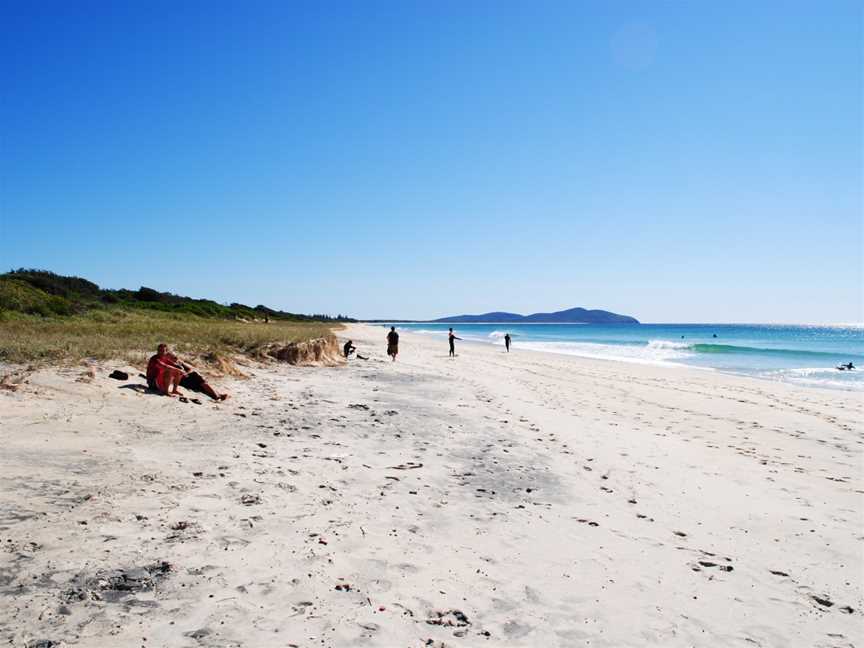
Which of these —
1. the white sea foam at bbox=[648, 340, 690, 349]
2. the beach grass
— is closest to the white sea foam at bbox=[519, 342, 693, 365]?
the white sea foam at bbox=[648, 340, 690, 349]

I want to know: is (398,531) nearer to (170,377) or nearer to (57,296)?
(170,377)

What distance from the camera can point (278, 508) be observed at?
17.4 ft

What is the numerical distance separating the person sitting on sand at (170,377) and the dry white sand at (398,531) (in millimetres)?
465

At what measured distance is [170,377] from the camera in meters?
9.89

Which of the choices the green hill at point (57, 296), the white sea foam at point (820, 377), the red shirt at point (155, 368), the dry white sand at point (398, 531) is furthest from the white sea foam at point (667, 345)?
the red shirt at point (155, 368)

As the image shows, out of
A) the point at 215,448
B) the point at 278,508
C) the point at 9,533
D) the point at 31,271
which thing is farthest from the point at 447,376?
the point at 31,271

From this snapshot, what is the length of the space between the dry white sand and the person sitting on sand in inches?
18.3

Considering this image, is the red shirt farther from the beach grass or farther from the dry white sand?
the beach grass

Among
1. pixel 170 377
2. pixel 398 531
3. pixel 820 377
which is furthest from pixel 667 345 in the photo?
pixel 398 531

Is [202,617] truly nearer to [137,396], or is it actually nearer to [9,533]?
[9,533]

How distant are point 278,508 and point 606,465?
4.86 metres

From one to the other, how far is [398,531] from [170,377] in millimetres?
6794

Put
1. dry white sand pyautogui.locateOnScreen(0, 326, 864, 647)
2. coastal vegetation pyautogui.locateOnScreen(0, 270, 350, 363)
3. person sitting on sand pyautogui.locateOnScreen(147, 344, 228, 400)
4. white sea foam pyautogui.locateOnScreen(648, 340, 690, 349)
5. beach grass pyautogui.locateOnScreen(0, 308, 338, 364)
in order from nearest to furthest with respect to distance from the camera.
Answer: dry white sand pyautogui.locateOnScreen(0, 326, 864, 647), person sitting on sand pyautogui.locateOnScreen(147, 344, 228, 400), beach grass pyautogui.locateOnScreen(0, 308, 338, 364), coastal vegetation pyautogui.locateOnScreen(0, 270, 350, 363), white sea foam pyautogui.locateOnScreen(648, 340, 690, 349)

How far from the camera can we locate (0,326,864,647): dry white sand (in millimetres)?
3533
